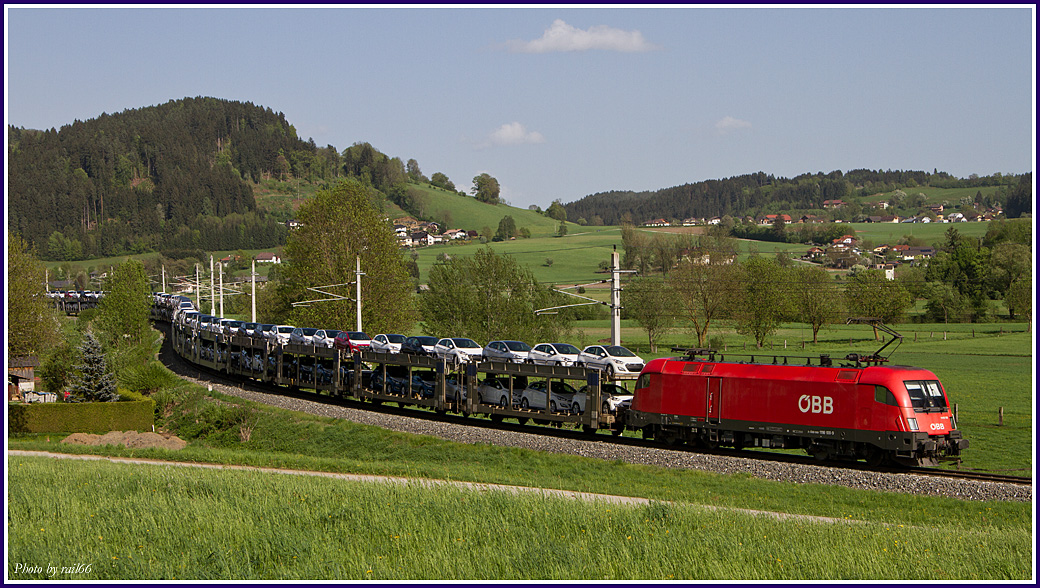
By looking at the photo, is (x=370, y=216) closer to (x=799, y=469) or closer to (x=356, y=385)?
(x=356, y=385)

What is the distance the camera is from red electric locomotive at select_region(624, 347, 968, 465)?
25594 mm

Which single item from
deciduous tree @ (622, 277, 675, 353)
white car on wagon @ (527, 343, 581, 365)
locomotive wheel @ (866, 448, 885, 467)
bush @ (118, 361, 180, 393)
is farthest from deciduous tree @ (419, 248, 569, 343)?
locomotive wheel @ (866, 448, 885, 467)

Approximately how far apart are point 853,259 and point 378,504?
14195 centimetres

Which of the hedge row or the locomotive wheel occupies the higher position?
the locomotive wheel

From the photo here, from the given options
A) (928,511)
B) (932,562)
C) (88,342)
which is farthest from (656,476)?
(88,342)

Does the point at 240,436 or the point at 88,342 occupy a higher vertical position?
the point at 88,342

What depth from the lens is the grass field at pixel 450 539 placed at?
43.0ft

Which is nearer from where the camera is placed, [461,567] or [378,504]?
[461,567]

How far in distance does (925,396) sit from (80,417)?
37.7 meters

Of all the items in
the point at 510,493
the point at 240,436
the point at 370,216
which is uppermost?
the point at 370,216

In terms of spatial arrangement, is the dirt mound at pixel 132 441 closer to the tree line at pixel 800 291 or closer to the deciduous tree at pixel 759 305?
the tree line at pixel 800 291

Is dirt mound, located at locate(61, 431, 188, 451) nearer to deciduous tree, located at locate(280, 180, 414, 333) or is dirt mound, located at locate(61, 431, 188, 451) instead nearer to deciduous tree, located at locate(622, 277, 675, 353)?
deciduous tree, located at locate(280, 180, 414, 333)

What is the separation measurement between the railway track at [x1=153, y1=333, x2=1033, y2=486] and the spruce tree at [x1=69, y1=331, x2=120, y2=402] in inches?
350

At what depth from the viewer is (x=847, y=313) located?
97.6 m
